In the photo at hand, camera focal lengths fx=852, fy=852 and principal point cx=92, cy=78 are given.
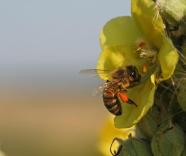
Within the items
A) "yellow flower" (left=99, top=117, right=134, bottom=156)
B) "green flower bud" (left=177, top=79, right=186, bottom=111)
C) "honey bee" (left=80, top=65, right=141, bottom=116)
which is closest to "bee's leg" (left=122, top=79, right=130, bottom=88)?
"honey bee" (left=80, top=65, right=141, bottom=116)

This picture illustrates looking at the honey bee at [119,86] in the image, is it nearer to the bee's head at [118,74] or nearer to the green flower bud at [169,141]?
the bee's head at [118,74]

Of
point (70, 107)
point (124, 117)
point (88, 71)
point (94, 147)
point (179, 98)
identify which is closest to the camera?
point (179, 98)

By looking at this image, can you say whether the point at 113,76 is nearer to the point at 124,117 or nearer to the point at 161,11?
the point at 124,117

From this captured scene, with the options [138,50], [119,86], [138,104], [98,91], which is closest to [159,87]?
[138,104]

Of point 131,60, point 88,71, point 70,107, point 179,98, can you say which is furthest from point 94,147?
point 70,107

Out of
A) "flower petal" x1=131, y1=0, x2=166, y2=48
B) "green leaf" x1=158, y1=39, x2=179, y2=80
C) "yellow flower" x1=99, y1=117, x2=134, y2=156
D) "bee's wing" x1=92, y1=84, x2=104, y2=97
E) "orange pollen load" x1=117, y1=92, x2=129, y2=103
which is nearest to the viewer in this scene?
"green leaf" x1=158, y1=39, x2=179, y2=80

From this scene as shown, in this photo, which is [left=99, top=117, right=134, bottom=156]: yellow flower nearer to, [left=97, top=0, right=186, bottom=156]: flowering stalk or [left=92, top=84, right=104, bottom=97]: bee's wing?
[left=92, top=84, right=104, bottom=97]: bee's wing

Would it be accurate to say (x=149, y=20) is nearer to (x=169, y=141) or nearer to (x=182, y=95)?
(x=182, y=95)
